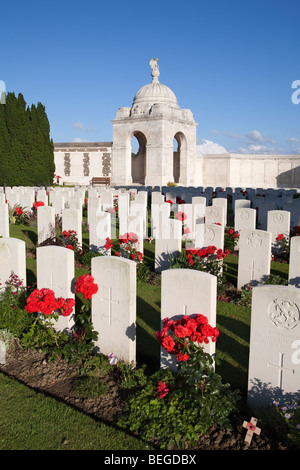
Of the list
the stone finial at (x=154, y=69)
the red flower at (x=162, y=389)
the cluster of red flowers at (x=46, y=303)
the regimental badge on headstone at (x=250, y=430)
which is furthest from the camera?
the stone finial at (x=154, y=69)

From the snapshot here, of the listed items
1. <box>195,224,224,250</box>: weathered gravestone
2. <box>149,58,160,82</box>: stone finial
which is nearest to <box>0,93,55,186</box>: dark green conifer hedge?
<box>149,58,160,82</box>: stone finial

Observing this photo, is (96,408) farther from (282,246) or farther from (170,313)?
(282,246)

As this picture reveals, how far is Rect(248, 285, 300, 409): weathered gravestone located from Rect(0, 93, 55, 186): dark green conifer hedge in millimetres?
23706

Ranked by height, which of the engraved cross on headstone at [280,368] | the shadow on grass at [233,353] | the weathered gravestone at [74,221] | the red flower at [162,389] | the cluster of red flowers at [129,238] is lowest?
the shadow on grass at [233,353]

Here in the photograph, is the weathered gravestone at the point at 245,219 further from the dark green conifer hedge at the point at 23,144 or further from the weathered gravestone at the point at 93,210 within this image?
the dark green conifer hedge at the point at 23,144

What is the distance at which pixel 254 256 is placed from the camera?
6680 mm

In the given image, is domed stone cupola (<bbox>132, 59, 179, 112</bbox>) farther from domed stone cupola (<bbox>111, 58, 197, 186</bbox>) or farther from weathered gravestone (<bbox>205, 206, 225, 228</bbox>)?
weathered gravestone (<bbox>205, 206, 225, 228</bbox>)

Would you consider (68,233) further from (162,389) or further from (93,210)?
(162,389)

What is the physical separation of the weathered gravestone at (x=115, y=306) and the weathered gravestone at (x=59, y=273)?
1.55 feet

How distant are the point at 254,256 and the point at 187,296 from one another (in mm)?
3066

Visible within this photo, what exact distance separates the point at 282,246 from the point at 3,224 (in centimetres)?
664

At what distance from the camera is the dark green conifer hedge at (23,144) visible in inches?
974

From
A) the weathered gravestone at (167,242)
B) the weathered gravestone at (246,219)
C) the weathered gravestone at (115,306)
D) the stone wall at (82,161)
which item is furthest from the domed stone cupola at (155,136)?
the weathered gravestone at (115,306)
